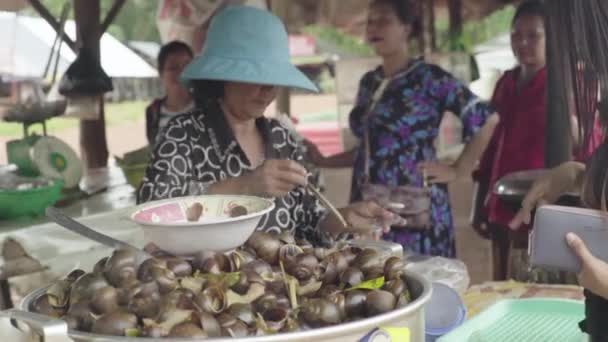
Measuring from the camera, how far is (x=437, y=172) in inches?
90.1

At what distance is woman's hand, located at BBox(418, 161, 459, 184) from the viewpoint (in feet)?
7.48

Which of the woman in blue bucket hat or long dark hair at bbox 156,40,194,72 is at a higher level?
long dark hair at bbox 156,40,194,72

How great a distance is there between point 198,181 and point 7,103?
218 cm

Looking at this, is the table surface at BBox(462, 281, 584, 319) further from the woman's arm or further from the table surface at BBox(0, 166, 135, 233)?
the table surface at BBox(0, 166, 135, 233)

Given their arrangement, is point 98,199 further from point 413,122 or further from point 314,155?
point 413,122

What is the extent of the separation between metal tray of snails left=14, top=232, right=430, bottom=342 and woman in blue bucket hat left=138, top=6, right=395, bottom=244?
1.81 ft

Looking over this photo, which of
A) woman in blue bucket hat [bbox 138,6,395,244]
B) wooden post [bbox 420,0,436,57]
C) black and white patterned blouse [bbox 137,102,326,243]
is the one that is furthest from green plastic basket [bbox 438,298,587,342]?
wooden post [bbox 420,0,436,57]

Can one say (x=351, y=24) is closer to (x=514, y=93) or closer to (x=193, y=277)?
(x=514, y=93)

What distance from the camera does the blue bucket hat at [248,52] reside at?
1498 mm

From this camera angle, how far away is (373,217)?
137cm

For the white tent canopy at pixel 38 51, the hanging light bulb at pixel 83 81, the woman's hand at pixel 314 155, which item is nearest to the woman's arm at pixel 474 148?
the woman's hand at pixel 314 155

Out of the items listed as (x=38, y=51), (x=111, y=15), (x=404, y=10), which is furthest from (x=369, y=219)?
(x=38, y=51)

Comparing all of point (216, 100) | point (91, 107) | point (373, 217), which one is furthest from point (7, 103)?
point (373, 217)

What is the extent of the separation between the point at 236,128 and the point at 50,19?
1976 millimetres
